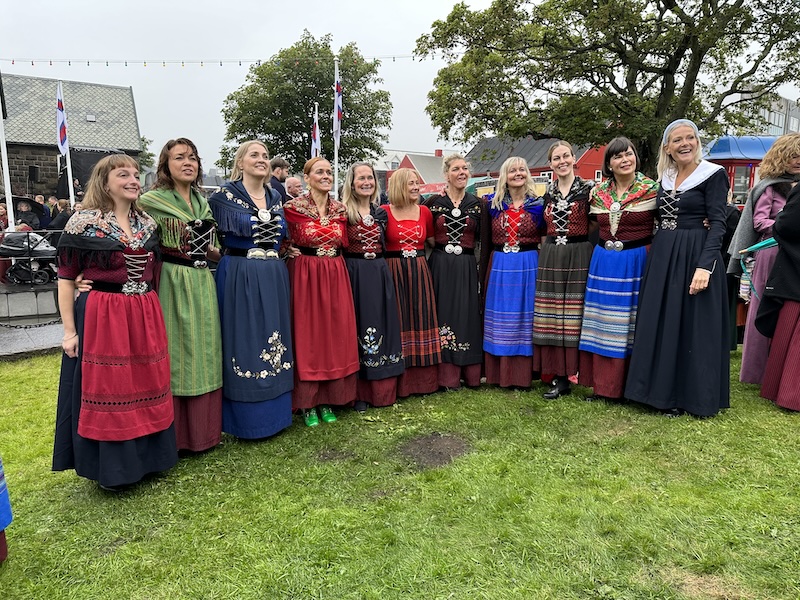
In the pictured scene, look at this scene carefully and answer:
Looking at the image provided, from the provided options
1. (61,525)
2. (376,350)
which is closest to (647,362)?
(376,350)

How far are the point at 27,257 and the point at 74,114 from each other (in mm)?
19810

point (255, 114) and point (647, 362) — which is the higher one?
point (255, 114)

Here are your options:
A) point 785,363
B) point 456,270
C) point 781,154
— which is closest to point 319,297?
point 456,270

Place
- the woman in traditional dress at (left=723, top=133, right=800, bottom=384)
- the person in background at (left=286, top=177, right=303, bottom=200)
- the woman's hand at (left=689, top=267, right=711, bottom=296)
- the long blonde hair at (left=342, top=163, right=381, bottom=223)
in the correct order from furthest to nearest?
the person in background at (left=286, top=177, right=303, bottom=200)
the woman in traditional dress at (left=723, top=133, right=800, bottom=384)
the long blonde hair at (left=342, top=163, right=381, bottom=223)
the woman's hand at (left=689, top=267, right=711, bottom=296)

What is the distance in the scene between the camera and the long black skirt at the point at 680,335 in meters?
3.63

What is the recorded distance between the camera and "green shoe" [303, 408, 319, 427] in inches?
151

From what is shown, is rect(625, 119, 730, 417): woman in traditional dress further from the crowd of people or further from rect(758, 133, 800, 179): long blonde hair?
rect(758, 133, 800, 179): long blonde hair

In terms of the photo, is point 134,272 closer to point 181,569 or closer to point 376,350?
point 181,569

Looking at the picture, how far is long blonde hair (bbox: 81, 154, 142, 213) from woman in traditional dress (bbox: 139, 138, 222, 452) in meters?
0.26

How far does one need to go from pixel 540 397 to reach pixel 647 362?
830mm

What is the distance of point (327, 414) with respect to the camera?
393 centimetres

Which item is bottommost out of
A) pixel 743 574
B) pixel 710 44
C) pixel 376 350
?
pixel 743 574

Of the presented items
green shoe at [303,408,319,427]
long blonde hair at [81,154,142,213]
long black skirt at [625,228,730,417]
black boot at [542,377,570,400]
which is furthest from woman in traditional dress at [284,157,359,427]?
long black skirt at [625,228,730,417]

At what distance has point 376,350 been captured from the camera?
4.10 m
